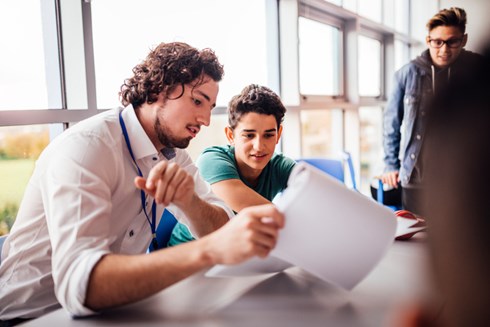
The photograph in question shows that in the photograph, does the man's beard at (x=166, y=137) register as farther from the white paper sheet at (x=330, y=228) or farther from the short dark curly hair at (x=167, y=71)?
the white paper sheet at (x=330, y=228)

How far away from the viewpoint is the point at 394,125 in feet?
10.2

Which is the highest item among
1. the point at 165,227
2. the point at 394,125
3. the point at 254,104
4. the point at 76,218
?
the point at 254,104

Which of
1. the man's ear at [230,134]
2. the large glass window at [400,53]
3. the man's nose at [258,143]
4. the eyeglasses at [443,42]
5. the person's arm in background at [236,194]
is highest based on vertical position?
the large glass window at [400,53]

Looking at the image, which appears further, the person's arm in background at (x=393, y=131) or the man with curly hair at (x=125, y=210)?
the person's arm in background at (x=393, y=131)

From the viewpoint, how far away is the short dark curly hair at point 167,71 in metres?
1.54

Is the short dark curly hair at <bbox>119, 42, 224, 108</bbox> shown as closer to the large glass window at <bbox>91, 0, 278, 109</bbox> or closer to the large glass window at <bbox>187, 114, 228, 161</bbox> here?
the large glass window at <bbox>91, 0, 278, 109</bbox>

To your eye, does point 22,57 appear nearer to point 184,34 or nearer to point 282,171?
point 184,34

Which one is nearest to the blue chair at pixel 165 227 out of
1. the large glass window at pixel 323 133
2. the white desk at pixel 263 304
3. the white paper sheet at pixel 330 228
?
the white desk at pixel 263 304

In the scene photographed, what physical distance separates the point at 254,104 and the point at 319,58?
284 centimetres

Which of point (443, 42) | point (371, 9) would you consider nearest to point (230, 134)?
point (443, 42)

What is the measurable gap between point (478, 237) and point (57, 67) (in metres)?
2.06

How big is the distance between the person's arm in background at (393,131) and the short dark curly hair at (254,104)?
1.18m

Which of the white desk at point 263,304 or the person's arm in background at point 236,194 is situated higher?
the person's arm in background at point 236,194

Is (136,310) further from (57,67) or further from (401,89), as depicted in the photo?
(401,89)
